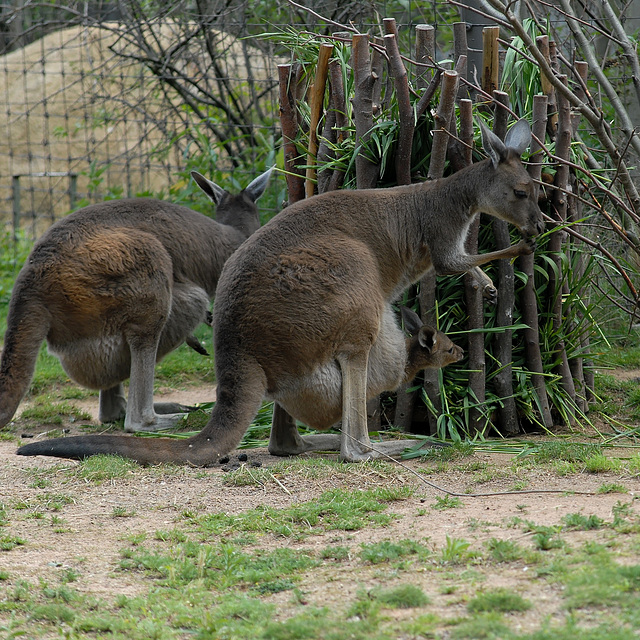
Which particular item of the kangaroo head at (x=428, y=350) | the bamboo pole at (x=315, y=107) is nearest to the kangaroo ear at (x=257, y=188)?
the bamboo pole at (x=315, y=107)

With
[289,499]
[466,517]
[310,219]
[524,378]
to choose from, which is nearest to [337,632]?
[466,517]

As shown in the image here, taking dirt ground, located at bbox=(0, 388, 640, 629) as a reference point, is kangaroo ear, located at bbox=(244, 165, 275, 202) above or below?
above

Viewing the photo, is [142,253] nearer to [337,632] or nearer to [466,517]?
[466,517]

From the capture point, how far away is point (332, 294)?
15.8 ft

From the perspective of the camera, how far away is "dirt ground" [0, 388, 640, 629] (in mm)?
3369

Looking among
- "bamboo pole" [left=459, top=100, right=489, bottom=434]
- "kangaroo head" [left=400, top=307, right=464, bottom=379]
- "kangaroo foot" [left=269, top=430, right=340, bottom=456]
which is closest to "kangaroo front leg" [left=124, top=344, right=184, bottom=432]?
"kangaroo foot" [left=269, top=430, right=340, bottom=456]

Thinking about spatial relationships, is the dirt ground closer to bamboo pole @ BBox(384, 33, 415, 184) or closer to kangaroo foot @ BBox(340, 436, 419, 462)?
kangaroo foot @ BBox(340, 436, 419, 462)

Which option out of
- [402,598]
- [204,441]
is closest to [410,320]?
[204,441]

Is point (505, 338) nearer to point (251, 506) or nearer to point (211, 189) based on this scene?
point (251, 506)

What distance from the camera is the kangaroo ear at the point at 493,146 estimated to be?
486 centimetres

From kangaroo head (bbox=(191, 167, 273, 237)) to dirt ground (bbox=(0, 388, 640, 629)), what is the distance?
2.58 meters

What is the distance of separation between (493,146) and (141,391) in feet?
9.58

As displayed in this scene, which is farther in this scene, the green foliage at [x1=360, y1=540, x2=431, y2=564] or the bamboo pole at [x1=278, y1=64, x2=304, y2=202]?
the bamboo pole at [x1=278, y1=64, x2=304, y2=202]

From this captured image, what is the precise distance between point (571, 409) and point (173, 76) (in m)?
5.98
